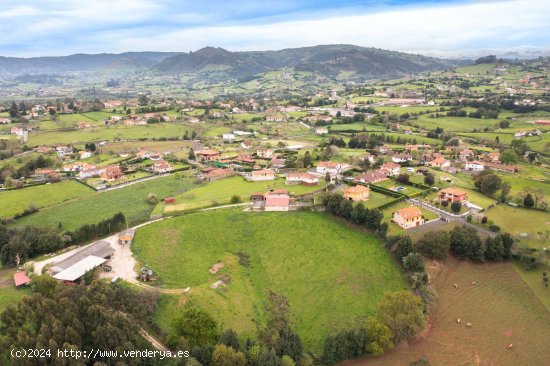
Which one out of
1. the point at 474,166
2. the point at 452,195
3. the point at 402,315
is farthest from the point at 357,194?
the point at 474,166

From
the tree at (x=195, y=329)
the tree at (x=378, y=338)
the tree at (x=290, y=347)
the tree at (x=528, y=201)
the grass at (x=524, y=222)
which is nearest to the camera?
the tree at (x=290, y=347)

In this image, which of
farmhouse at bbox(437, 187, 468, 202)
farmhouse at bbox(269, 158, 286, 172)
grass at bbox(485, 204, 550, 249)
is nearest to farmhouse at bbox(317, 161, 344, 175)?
farmhouse at bbox(269, 158, 286, 172)

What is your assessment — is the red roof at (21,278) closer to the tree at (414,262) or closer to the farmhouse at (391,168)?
the tree at (414,262)

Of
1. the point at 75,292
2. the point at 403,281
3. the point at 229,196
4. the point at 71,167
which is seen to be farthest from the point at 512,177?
the point at 71,167

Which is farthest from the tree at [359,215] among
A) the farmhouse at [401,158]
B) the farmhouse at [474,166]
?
the farmhouse at [474,166]

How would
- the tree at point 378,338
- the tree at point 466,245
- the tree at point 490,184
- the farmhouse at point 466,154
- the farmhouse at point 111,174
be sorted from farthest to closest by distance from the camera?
the farmhouse at point 466,154, the farmhouse at point 111,174, the tree at point 490,184, the tree at point 466,245, the tree at point 378,338

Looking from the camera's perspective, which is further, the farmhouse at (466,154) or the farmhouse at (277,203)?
the farmhouse at (466,154)

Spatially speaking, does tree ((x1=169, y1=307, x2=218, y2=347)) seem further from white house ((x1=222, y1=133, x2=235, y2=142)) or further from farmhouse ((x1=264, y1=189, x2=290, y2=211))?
white house ((x1=222, y1=133, x2=235, y2=142))
